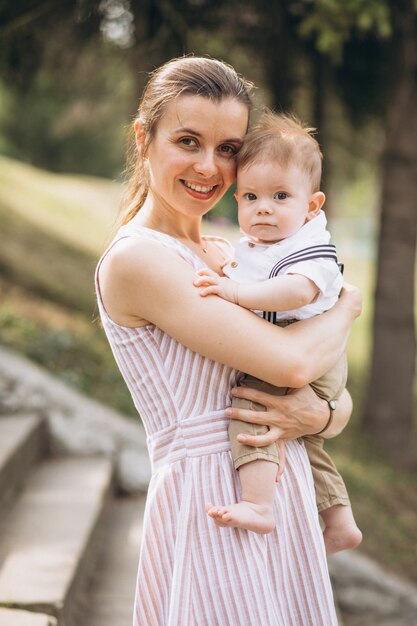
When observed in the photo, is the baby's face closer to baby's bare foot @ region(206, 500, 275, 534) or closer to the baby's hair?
the baby's hair

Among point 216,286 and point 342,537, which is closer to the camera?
point 216,286

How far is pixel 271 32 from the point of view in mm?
6328

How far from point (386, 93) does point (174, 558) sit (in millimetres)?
6139

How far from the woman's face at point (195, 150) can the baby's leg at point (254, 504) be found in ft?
2.23

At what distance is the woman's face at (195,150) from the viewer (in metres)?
2.00

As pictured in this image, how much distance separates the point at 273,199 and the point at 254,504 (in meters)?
0.76

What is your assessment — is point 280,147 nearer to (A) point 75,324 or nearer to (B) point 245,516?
(B) point 245,516

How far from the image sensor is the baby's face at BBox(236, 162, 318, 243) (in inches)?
80.4

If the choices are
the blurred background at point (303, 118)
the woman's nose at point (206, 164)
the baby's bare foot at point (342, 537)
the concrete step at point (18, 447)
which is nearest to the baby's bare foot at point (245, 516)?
the baby's bare foot at point (342, 537)

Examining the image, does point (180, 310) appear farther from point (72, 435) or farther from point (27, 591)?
point (72, 435)

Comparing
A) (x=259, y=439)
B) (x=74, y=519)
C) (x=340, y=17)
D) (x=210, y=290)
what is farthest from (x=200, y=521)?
(x=340, y=17)

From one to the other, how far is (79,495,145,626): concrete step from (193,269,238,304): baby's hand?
79.3 inches

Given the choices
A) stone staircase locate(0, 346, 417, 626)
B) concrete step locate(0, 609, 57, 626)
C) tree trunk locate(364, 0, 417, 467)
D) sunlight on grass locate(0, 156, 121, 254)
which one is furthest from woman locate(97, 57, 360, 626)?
sunlight on grass locate(0, 156, 121, 254)

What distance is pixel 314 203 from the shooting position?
213 centimetres
